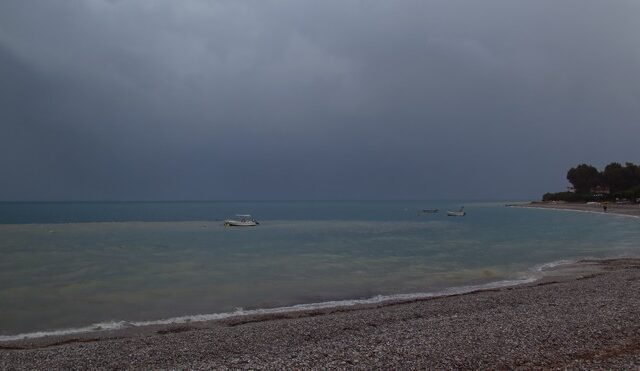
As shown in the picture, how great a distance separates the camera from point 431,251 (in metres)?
40.0

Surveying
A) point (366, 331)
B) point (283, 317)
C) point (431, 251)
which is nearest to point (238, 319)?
point (283, 317)

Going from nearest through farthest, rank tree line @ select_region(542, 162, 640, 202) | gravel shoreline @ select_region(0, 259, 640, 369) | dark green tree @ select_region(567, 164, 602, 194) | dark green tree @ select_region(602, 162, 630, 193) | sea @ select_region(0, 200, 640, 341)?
gravel shoreline @ select_region(0, 259, 640, 369)
sea @ select_region(0, 200, 640, 341)
tree line @ select_region(542, 162, 640, 202)
dark green tree @ select_region(602, 162, 630, 193)
dark green tree @ select_region(567, 164, 602, 194)

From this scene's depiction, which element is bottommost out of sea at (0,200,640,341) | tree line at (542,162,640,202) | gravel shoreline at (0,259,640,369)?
sea at (0,200,640,341)

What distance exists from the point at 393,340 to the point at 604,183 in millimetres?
180677

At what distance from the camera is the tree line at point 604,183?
144m

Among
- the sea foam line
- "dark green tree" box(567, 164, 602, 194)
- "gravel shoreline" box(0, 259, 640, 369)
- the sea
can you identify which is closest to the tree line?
"dark green tree" box(567, 164, 602, 194)

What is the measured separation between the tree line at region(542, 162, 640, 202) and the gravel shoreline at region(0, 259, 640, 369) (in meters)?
138

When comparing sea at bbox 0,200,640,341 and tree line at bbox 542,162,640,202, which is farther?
tree line at bbox 542,162,640,202

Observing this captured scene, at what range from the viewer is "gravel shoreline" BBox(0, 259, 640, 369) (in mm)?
9773

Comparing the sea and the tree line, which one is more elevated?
the tree line

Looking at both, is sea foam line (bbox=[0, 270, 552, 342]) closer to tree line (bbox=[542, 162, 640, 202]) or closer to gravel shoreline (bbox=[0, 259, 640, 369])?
gravel shoreline (bbox=[0, 259, 640, 369])

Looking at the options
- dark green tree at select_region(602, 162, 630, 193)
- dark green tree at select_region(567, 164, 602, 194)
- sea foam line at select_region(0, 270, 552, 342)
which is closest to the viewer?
sea foam line at select_region(0, 270, 552, 342)

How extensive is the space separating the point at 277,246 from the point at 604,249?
97.7 ft

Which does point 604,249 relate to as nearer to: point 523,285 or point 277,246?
point 523,285
